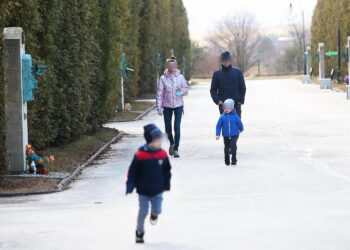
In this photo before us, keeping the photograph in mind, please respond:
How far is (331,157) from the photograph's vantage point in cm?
1542

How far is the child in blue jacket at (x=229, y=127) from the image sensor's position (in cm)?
1465

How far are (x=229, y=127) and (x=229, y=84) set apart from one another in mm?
1320

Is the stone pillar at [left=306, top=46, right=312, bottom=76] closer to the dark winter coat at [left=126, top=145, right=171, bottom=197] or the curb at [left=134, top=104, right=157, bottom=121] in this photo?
the curb at [left=134, top=104, right=157, bottom=121]

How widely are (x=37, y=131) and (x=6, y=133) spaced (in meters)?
2.04

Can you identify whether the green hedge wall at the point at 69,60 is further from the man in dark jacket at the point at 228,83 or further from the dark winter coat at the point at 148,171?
the dark winter coat at the point at 148,171

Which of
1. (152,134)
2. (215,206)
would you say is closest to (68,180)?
(215,206)

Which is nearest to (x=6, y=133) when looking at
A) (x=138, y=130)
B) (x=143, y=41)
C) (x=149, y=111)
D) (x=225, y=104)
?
(x=225, y=104)

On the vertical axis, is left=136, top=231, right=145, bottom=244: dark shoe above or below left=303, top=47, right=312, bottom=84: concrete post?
below

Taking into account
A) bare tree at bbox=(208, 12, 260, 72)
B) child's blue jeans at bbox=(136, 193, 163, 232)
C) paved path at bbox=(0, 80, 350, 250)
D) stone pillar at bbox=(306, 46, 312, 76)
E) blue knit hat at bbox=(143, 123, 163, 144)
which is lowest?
paved path at bbox=(0, 80, 350, 250)

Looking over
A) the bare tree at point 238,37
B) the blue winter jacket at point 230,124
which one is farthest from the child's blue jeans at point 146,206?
the bare tree at point 238,37

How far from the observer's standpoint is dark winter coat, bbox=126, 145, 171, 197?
27.1 ft

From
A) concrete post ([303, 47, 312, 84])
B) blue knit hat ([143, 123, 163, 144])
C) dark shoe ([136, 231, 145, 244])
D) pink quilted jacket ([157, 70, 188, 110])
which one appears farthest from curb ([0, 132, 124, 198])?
concrete post ([303, 47, 312, 84])

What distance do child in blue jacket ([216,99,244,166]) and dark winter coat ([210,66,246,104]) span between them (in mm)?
1033

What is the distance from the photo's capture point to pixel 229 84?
15891 mm
